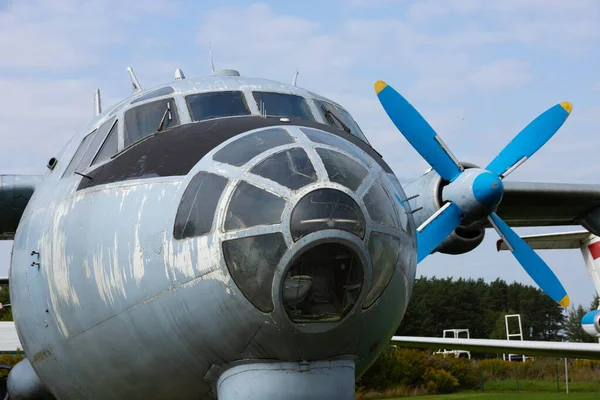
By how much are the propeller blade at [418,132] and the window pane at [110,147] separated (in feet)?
20.0

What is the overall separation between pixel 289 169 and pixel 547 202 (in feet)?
33.8

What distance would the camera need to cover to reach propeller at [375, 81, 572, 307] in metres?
11.9

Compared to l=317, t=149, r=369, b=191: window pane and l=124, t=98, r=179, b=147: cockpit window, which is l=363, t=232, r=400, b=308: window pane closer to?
l=317, t=149, r=369, b=191: window pane

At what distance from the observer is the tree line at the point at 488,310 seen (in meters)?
88.1

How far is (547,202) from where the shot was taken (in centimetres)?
1465

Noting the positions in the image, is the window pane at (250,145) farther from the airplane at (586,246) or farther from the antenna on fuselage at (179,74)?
the airplane at (586,246)

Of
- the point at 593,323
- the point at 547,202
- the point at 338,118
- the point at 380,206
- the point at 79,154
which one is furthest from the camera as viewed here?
the point at 593,323

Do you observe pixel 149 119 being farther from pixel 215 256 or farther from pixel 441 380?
pixel 441 380

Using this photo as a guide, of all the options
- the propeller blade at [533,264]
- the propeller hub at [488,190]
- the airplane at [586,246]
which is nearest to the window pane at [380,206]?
the propeller hub at [488,190]

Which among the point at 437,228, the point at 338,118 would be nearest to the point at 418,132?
the point at 437,228

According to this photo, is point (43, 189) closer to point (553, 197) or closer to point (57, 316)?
point (57, 316)

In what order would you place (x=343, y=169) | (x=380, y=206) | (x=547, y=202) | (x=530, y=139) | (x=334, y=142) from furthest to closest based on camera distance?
(x=547, y=202) → (x=530, y=139) → (x=334, y=142) → (x=380, y=206) → (x=343, y=169)

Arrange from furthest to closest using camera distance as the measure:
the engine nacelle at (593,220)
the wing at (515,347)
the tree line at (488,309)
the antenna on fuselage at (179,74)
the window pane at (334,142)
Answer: the tree line at (488,309)
the wing at (515,347)
the engine nacelle at (593,220)
the antenna on fuselage at (179,74)
the window pane at (334,142)

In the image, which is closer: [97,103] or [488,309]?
[97,103]
